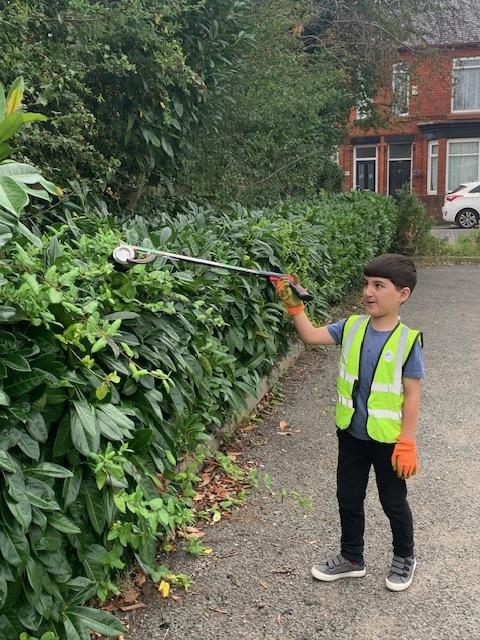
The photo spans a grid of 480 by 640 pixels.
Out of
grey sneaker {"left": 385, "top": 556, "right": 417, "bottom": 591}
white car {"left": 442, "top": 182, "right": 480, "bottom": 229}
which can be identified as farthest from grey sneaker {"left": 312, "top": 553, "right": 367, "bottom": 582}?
white car {"left": 442, "top": 182, "right": 480, "bottom": 229}

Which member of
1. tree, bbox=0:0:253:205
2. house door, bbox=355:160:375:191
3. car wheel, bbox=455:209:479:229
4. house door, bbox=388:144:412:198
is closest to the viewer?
tree, bbox=0:0:253:205

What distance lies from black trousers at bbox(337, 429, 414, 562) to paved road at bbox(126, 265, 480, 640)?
0.18 metres

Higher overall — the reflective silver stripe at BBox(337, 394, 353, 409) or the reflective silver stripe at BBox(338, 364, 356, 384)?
the reflective silver stripe at BBox(338, 364, 356, 384)

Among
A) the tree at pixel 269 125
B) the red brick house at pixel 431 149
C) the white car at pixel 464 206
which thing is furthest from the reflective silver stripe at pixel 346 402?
the red brick house at pixel 431 149

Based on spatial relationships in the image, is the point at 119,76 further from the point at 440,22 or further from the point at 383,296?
the point at 440,22

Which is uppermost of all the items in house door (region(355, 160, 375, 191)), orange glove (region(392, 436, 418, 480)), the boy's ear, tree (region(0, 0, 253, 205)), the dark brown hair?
tree (region(0, 0, 253, 205))

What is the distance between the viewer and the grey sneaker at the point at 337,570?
3.21 metres

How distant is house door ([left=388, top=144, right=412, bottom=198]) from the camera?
1211 inches

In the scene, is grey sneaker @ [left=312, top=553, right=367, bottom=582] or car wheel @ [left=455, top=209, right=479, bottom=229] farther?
car wheel @ [left=455, top=209, right=479, bottom=229]

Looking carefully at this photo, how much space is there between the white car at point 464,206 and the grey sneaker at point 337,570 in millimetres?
22999

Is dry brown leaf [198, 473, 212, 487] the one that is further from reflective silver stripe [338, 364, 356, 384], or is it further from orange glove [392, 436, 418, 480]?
orange glove [392, 436, 418, 480]

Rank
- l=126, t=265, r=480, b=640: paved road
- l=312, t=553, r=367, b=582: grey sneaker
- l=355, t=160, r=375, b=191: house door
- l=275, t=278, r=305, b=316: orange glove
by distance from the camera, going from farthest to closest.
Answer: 1. l=355, t=160, r=375, b=191: house door
2. l=275, t=278, r=305, b=316: orange glove
3. l=312, t=553, r=367, b=582: grey sneaker
4. l=126, t=265, r=480, b=640: paved road

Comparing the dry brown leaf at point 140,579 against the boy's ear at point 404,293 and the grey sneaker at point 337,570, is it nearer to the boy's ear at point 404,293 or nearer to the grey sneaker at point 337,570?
the grey sneaker at point 337,570

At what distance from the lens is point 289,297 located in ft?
11.0
